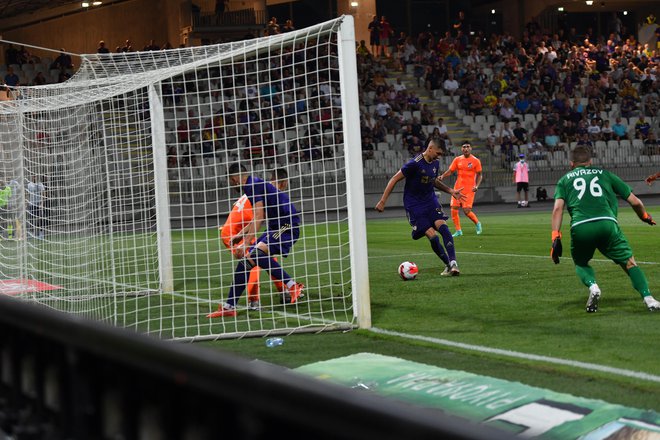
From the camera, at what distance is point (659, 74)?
4188 cm

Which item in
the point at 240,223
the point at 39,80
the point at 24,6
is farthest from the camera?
the point at 24,6

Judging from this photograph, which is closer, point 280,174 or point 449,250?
point 280,174

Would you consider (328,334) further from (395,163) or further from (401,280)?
(395,163)

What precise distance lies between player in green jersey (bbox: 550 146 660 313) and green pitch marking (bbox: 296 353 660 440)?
302 cm

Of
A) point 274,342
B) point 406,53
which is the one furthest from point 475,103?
point 274,342

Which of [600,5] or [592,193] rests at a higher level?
[600,5]

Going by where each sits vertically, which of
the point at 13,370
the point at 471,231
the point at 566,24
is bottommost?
the point at 471,231

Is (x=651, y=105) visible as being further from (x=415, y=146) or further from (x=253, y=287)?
(x=253, y=287)

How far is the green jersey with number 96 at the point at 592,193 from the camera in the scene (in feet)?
29.7

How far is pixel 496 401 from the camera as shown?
5434mm

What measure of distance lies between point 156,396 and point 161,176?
10.6 metres

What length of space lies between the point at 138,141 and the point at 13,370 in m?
10.8

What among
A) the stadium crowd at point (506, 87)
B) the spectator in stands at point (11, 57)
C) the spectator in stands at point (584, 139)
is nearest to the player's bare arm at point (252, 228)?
the stadium crowd at point (506, 87)

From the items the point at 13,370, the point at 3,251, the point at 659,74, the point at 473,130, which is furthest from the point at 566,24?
the point at 13,370
